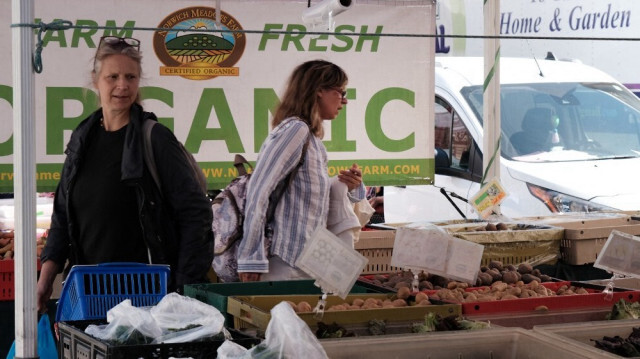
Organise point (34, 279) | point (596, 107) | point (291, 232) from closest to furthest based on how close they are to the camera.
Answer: point (34, 279), point (291, 232), point (596, 107)

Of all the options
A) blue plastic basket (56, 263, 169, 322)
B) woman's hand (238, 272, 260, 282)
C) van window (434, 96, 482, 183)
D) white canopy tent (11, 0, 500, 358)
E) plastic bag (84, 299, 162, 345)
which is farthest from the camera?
van window (434, 96, 482, 183)

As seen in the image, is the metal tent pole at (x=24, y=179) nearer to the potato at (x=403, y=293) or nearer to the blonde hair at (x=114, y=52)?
the blonde hair at (x=114, y=52)

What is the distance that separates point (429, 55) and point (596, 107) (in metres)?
2.36

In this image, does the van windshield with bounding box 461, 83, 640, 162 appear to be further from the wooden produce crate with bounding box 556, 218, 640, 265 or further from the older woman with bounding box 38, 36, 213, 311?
the older woman with bounding box 38, 36, 213, 311

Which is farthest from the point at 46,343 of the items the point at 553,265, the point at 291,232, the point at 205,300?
the point at 553,265

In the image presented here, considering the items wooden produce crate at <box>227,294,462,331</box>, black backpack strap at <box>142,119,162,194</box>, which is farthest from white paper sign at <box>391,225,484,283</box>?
black backpack strap at <box>142,119,162,194</box>

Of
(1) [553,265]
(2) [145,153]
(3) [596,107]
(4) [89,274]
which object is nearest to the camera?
(4) [89,274]

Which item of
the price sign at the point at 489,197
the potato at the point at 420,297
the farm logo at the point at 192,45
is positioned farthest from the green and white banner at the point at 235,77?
the potato at the point at 420,297

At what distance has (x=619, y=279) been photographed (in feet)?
14.4

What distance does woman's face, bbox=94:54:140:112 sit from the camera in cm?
394

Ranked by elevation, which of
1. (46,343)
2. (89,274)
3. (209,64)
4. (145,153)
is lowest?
(46,343)

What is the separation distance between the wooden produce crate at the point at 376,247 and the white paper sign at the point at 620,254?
6.66 ft

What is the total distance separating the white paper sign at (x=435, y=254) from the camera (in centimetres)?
386

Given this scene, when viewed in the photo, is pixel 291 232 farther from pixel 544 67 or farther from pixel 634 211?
pixel 544 67
